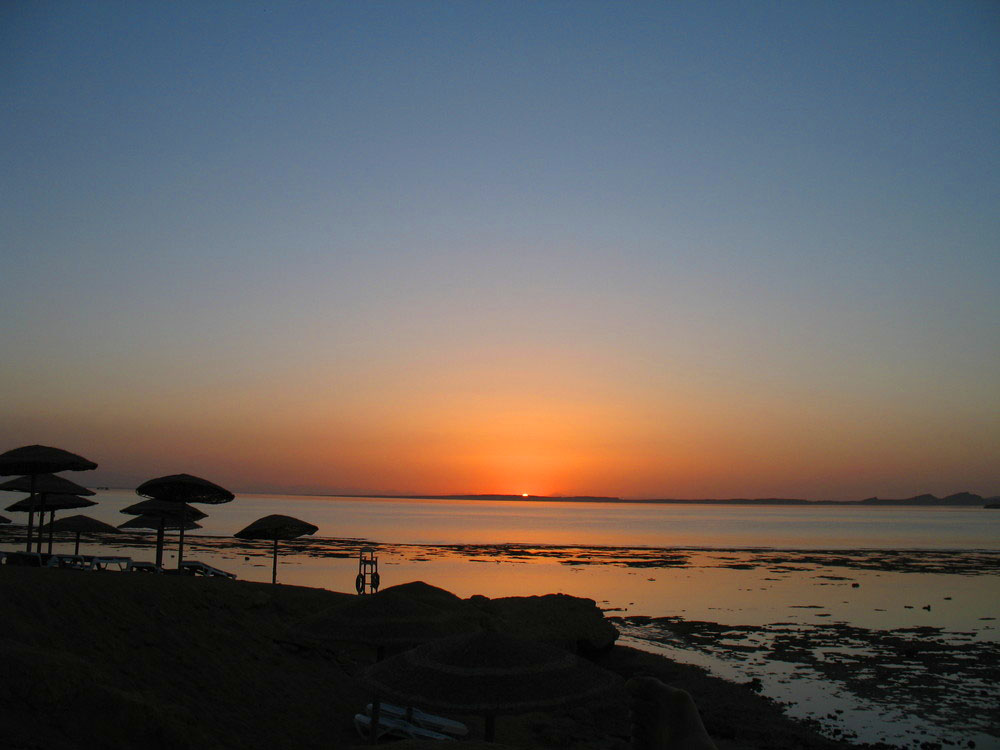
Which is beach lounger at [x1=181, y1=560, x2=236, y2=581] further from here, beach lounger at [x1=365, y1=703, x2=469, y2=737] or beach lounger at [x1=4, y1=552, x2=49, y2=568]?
beach lounger at [x1=365, y1=703, x2=469, y2=737]

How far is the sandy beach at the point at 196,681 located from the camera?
366 inches

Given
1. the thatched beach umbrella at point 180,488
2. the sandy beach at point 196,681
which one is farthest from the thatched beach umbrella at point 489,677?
the thatched beach umbrella at point 180,488

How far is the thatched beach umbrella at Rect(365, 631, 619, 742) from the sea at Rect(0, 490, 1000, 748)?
9886 millimetres

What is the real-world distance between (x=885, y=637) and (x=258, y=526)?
2005 centimetres

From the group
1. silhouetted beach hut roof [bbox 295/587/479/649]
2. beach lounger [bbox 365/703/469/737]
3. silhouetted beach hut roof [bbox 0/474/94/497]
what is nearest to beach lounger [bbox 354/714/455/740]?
beach lounger [bbox 365/703/469/737]

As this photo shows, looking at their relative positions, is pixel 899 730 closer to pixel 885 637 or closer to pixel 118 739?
pixel 885 637

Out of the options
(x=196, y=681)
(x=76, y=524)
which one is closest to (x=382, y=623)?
(x=196, y=681)

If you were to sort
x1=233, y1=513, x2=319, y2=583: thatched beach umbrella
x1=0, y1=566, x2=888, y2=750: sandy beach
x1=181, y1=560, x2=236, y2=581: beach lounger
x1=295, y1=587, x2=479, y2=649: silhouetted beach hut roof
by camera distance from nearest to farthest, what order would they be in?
1. x1=0, y1=566, x2=888, y2=750: sandy beach
2. x1=295, y1=587, x2=479, y2=649: silhouetted beach hut roof
3. x1=233, y1=513, x2=319, y2=583: thatched beach umbrella
4. x1=181, y1=560, x2=236, y2=581: beach lounger

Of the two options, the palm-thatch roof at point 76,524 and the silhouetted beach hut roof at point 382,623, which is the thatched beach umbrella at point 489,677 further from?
the palm-thatch roof at point 76,524

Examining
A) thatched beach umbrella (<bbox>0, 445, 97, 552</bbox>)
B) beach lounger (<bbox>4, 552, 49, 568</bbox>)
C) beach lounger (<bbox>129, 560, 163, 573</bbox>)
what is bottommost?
beach lounger (<bbox>129, 560, 163, 573</bbox>)

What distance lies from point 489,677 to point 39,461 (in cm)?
1295

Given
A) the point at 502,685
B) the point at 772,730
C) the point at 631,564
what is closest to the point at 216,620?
the point at 502,685

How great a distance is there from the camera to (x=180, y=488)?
61.1 ft

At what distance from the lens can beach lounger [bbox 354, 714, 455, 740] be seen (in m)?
12.3
